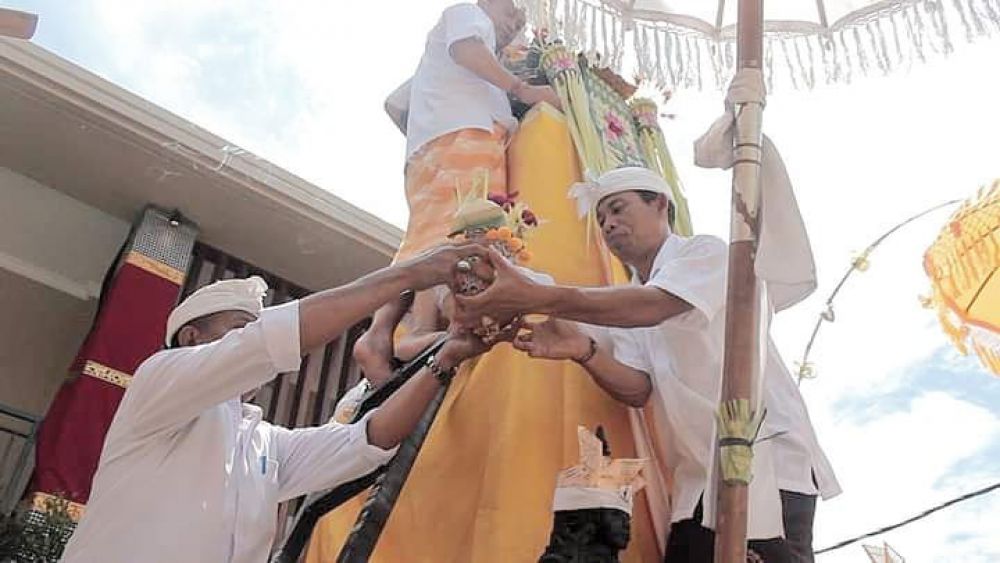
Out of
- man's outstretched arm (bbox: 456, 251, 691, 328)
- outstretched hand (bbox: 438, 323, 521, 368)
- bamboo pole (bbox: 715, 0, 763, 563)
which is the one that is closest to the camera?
bamboo pole (bbox: 715, 0, 763, 563)

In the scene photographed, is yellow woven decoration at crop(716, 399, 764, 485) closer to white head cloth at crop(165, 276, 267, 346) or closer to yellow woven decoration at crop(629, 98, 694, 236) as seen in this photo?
white head cloth at crop(165, 276, 267, 346)

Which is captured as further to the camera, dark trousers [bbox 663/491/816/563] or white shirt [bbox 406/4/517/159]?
white shirt [bbox 406/4/517/159]

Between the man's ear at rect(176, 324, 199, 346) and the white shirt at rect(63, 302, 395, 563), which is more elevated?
the man's ear at rect(176, 324, 199, 346)

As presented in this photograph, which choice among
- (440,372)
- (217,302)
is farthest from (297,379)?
(440,372)

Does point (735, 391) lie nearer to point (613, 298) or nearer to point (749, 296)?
point (749, 296)

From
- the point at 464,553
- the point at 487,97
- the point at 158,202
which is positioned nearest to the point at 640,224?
the point at 464,553

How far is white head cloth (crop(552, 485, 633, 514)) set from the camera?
173cm

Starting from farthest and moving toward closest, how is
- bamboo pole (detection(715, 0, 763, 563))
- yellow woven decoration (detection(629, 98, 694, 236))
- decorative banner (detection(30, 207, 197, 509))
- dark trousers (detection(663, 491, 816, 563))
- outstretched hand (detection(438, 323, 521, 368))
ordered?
decorative banner (detection(30, 207, 197, 509)) < yellow woven decoration (detection(629, 98, 694, 236)) < outstretched hand (detection(438, 323, 521, 368)) < dark trousers (detection(663, 491, 816, 563)) < bamboo pole (detection(715, 0, 763, 563))

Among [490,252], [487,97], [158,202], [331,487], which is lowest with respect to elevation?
[331,487]

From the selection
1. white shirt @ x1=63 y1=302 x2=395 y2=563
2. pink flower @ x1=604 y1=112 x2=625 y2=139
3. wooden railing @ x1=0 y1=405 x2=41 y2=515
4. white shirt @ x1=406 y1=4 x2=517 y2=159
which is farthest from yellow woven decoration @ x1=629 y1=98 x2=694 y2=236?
wooden railing @ x1=0 y1=405 x2=41 y2=515

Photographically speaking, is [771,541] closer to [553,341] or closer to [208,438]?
[553,341]

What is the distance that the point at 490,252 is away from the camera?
2.05 meters

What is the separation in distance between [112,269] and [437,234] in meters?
3.59

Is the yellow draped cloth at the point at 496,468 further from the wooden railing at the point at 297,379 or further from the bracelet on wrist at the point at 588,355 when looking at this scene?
the wooden railing at the point at 297,379
